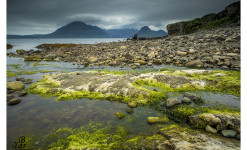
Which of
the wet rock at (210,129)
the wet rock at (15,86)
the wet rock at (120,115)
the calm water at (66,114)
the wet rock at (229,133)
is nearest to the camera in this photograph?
the wet rock at (229,133)

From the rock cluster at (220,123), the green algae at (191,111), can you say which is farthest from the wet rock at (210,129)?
the green algae at (191,111)

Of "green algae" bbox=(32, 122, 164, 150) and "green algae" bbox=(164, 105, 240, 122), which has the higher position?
"green algae" bbox=(164, 105, 240, 122)

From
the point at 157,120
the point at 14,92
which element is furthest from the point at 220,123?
the point at 14,92

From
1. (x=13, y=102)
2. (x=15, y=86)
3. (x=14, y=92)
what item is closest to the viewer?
(x=13, y=102)

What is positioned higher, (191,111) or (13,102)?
(13,102)

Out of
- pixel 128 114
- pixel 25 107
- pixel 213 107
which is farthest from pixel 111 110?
pixel 213 107

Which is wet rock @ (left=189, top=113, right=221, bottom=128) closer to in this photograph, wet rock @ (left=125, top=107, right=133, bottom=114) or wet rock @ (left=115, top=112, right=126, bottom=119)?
wet rock @ (left=125, top=107, right=133, bottom=114)

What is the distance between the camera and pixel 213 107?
531 cm

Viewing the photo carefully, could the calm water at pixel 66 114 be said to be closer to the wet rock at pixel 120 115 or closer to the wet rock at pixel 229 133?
the wet rock at pixel 120 115

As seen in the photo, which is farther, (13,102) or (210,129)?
(13,102)

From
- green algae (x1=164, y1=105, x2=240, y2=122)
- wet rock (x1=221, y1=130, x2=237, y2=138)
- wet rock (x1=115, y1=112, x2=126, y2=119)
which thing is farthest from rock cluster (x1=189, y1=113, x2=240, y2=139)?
wet rock (x1=115, y1=112, x2=126, y2=119)

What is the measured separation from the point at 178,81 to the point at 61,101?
6.92 metres

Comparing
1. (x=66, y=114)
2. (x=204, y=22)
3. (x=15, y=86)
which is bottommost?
(x=66, y=114)

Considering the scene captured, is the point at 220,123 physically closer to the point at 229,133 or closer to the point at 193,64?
the point at 229,133
